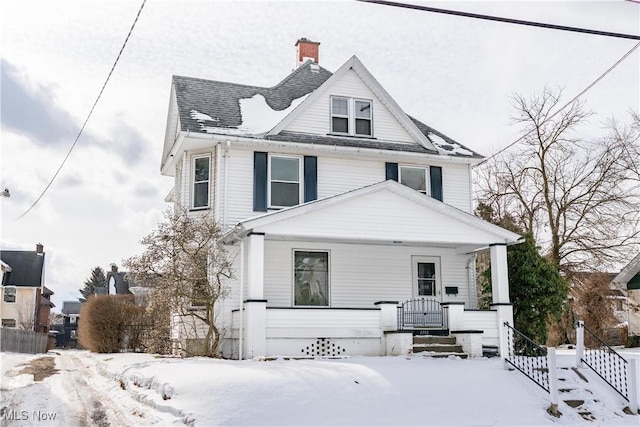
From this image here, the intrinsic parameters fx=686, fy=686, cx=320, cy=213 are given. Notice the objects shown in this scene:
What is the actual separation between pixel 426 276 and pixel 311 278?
3.79 meters

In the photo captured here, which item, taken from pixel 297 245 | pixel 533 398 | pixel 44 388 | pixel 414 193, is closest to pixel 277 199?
pixel 297 245

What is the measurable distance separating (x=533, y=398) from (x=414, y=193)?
670 cm

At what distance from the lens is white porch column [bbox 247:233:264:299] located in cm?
1662

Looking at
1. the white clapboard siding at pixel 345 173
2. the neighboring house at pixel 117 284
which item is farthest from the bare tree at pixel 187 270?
the neighboring house at pixel 117 284

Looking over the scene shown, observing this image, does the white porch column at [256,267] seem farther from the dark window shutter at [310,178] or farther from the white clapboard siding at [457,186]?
the white clapboard siding at [457,186]

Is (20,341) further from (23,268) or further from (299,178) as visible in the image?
(23,268)

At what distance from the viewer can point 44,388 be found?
14336 mm

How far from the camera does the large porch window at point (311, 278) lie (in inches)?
779

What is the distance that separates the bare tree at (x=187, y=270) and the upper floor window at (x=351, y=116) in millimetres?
5558

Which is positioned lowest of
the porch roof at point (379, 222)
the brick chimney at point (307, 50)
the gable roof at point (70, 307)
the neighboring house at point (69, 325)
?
the neighboring house at point (69, 325)

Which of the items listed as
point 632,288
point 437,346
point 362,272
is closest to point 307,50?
point 362,272

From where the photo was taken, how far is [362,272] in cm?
2045

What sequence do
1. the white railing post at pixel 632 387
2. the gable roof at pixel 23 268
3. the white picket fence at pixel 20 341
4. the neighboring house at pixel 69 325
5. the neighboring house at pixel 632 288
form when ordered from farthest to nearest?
the neighboring house at pixel 69 325, the gable roof at pixel 23 268, the neighboring house at pixel 632 288, the white picket fence at pixel 20 341, the white railing post at pixel 632 387

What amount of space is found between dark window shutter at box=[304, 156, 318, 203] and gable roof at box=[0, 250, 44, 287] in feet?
125
